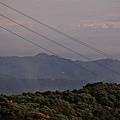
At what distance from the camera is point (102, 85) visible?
3489 inches

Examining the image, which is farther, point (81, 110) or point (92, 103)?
point (92, 103)

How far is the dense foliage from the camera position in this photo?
57509 millimetres

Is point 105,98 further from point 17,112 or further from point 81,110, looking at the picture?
point 17,112

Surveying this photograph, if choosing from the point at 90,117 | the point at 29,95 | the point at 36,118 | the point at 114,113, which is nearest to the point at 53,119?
the point at 36,118

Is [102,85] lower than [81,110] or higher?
higher

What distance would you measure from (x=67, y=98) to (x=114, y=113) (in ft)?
31.3

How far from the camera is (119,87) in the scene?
293ft

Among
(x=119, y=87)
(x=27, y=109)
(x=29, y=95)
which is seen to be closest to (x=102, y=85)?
(x=119, y=87)

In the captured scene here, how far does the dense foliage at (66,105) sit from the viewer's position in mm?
57509

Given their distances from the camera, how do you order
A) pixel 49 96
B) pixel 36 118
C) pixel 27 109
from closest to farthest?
1. pixel 36 118
2. pixel 27 109
3. pixel 49 96

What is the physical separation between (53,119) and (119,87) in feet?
114

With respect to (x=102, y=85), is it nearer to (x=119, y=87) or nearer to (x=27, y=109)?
(x=119, y=87)

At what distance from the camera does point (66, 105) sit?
66625mm

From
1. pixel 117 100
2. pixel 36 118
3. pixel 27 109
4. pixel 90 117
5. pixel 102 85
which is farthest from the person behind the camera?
pixel 102 85
